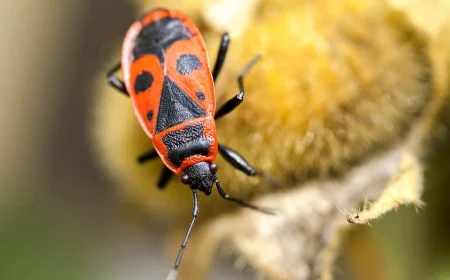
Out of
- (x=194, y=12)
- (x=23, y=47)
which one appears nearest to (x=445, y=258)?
(x=194, y=12)

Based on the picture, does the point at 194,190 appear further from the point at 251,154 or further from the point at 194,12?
the point at 194,12

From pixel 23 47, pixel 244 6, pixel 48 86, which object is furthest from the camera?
pixel 48 86

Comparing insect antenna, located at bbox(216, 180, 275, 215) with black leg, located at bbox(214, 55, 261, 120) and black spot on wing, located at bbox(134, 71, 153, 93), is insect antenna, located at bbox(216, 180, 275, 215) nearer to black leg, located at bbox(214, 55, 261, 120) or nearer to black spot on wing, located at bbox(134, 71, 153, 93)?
black leg, located at bbox(214, 55, 261, 120)

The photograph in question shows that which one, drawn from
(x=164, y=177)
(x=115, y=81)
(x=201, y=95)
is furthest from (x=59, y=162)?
(x=201, y=95)

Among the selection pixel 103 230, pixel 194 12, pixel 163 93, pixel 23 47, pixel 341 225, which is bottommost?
pixel 103 230

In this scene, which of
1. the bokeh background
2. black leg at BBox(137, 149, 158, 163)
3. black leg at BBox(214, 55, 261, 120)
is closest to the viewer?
black leg at BBox(214, 55, 261, 120)

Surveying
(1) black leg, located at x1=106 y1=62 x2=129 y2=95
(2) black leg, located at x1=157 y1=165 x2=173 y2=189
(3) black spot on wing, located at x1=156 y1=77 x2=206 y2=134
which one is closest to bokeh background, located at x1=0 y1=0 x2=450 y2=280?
(1) black leg, located at x1=106 y1=62 x2=129 y2=95

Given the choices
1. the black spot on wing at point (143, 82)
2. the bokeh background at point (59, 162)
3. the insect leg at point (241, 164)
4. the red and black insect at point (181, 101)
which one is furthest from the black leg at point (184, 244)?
the bokeh background at point (59, 162)
